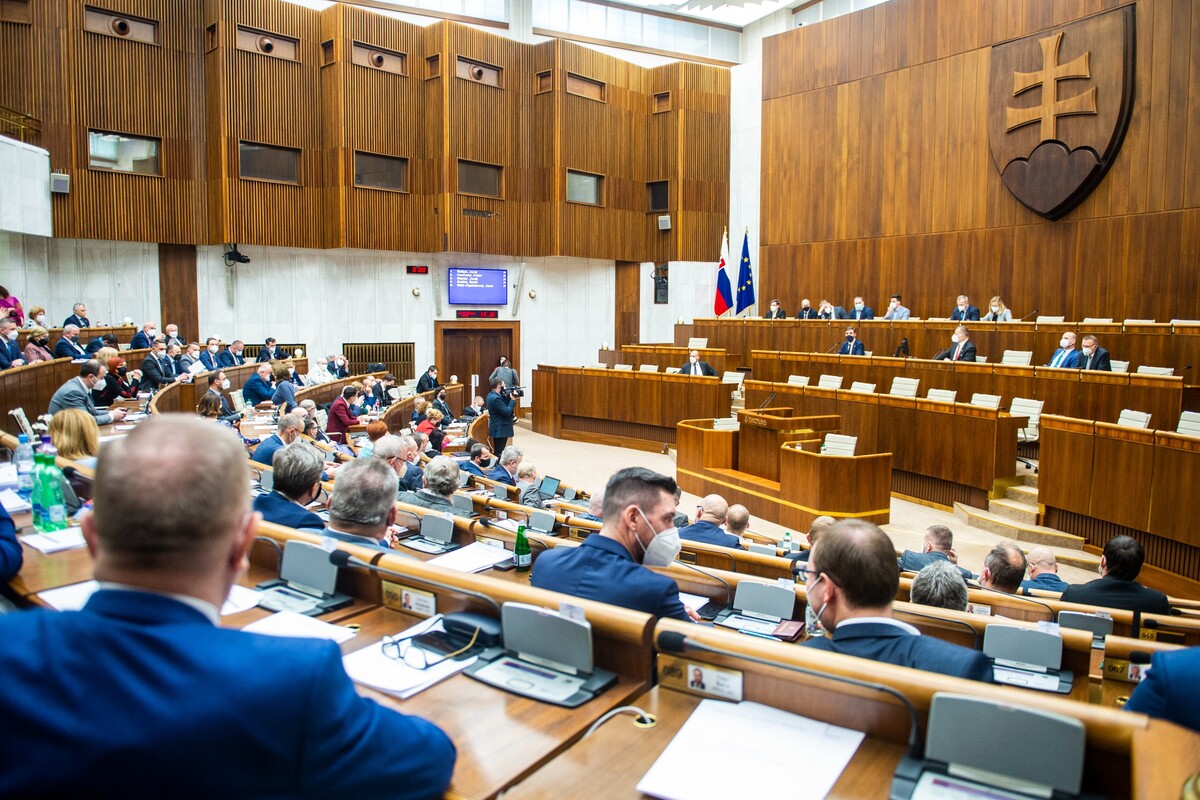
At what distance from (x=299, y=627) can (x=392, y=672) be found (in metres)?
0.38

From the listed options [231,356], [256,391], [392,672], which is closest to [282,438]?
[392,672]

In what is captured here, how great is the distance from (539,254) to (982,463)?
10.4m

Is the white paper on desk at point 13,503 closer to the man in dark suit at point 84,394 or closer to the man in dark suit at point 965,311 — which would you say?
the man in dark suit at point 84,394

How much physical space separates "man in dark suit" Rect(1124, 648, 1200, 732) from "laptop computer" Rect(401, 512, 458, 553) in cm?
254

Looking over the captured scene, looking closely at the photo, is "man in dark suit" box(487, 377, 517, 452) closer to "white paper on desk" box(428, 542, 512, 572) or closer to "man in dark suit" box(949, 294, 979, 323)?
"man in dark suit" box(949, 294, 979, 323)

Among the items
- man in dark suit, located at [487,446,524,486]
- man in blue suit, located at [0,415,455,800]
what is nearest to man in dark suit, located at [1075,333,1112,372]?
man in dark suit, located at [487,446,524,486]

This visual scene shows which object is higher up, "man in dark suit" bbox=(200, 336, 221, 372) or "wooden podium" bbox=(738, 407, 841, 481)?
"man in dark suit" bbox=(200, 336, 221, 372)

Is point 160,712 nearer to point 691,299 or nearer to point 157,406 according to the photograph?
point 157,406

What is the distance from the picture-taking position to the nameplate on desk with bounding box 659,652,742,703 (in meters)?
1.75

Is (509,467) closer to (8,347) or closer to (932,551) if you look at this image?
(932,551)

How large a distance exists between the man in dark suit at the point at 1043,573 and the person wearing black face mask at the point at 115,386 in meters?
8.18

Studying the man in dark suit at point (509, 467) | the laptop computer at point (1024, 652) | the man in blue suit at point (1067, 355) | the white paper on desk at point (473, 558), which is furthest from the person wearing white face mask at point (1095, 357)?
the white paper on desk at point (473, 558)

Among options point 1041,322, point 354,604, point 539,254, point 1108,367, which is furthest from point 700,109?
point 354,604

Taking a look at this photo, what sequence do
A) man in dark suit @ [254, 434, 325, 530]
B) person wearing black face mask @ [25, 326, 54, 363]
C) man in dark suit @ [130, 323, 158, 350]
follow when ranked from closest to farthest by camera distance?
man in dark suit @ [254, 434, 325, 530] → person wearing black face mask @ [25, 326, 54, 363] → man in dark suit @ [130, 323, 158, 350]
